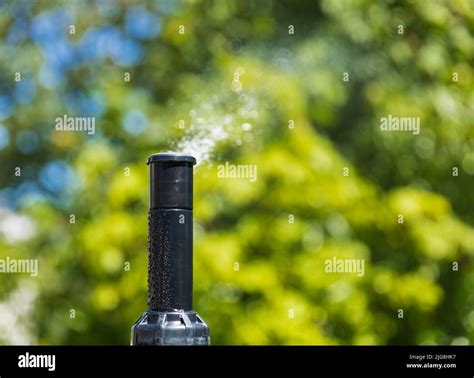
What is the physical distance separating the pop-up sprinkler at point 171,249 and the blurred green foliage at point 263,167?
1.91 meters

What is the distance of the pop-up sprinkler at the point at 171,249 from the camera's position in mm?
1809

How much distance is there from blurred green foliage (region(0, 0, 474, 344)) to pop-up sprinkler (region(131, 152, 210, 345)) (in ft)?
6.28

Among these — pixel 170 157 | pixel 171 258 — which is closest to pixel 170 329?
pixel 171 258

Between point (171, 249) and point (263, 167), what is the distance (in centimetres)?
212

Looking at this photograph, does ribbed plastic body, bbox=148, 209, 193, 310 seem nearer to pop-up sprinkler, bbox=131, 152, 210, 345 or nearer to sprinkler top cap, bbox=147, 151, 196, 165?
pop-up sprinkler, bbox=131, 152, 210, 345

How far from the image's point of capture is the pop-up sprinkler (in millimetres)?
1809

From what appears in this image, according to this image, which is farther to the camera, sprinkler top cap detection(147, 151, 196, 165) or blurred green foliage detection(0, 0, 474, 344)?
blurred green foliage detection(0, 0, 474, 344)

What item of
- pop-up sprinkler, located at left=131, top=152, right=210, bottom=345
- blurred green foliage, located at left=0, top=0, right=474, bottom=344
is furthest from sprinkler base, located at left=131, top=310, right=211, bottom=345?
blurred green foliage, located at left=0, top=0, right=474, bottom=344

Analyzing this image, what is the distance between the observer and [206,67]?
4086 mm

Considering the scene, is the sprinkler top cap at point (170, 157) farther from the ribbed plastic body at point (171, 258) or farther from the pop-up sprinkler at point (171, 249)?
the ribbed plastic body at point (171, 258)

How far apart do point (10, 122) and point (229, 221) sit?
1227mm

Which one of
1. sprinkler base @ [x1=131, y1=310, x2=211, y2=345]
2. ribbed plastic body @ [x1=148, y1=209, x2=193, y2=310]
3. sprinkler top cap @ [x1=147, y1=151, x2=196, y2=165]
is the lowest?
sprinkler base @ [x1=131, y1=310, x2=211, y2=345]

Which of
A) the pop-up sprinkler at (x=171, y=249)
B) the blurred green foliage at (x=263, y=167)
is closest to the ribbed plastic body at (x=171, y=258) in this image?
the pop-up sprinkler at (x=171, y=249)

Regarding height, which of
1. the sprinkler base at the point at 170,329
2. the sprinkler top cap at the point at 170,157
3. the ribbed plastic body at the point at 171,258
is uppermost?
the sprinkler top cap at the point at 170,157
